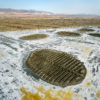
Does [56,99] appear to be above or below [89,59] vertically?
below

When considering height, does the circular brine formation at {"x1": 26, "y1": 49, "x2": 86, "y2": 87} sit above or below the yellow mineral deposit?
above

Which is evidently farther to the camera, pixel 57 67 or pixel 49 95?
pixel 57 67

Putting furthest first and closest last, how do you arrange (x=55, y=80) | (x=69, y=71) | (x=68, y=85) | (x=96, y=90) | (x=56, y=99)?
(x=69, y=71), (x=55, y=80), (x=68, y=85), (x=96, y=90), (x=56, y=99)

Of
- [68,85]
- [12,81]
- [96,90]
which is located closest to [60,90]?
[68,85]

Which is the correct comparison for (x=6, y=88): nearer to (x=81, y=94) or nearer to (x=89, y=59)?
(x=81, y=94)

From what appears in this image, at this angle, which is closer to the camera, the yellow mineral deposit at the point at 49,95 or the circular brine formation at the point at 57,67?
the yellow mineral deposit at the point at 49,95
